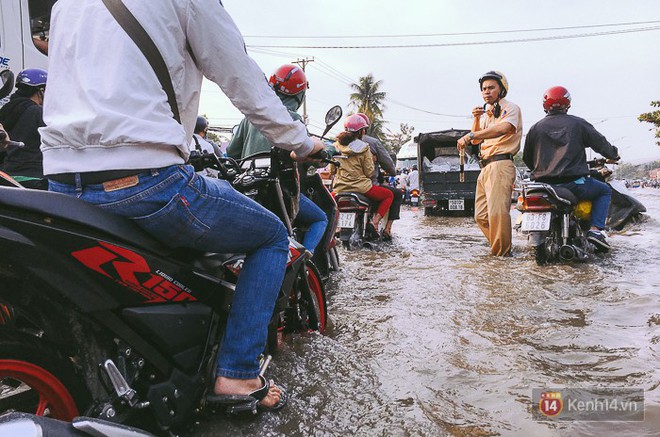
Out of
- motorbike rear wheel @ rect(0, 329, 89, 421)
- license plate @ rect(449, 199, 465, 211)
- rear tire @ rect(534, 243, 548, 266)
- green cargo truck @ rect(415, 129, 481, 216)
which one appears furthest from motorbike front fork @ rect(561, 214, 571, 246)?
license plate @ rect(449, 199, 465, 211)

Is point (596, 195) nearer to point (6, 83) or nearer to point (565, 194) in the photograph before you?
point (565, 194)

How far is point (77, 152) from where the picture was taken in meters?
1.60

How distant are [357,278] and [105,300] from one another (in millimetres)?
3607

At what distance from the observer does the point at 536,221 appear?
17.4 feet

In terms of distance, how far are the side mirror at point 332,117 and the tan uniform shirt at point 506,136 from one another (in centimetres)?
330

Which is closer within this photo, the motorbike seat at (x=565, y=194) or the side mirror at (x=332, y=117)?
the side mirror at (x=332, y=117)

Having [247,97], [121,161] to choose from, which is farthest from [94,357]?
[247,97]

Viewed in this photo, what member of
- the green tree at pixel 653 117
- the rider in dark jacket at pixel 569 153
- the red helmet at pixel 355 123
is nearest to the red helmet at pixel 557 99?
the rider in dark jacket at pixel 569 153

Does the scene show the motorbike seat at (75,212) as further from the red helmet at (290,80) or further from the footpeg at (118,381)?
the red helmet at (290,80)

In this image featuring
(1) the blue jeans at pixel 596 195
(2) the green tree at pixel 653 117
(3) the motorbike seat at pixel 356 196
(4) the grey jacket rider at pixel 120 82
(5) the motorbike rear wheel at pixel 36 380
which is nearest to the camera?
(5) the motorbike rear wheel at pixel 36 380

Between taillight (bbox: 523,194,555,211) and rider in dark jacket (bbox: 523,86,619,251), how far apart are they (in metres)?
0.44

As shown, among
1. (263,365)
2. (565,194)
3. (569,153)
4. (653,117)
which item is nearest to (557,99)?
(569,153)

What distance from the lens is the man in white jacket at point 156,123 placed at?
156cm

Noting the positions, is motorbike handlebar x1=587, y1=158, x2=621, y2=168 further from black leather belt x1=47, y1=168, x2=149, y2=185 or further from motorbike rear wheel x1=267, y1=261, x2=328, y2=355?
black leather belt x1=47, y1=168, x2=149, y2=185
